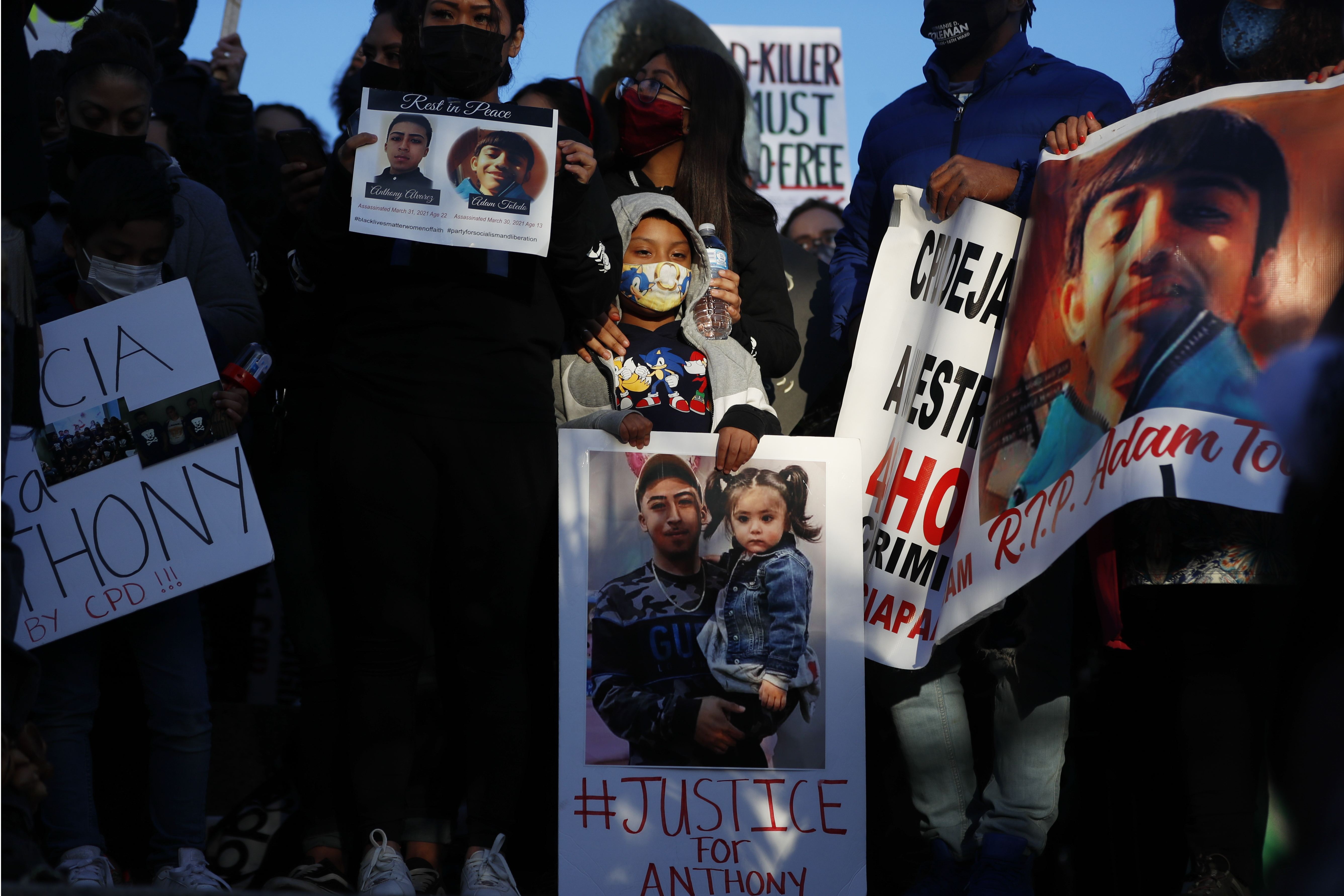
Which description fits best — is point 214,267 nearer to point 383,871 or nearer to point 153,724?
point 153,724

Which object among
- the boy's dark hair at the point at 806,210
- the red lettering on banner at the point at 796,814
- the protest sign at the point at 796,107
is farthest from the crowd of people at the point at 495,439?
the protest sign at the point at 796,107

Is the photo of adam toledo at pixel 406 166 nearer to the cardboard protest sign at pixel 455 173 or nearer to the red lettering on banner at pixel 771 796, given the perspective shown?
the cardboard protest sign at pixel 455 173

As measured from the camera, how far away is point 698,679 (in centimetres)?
362

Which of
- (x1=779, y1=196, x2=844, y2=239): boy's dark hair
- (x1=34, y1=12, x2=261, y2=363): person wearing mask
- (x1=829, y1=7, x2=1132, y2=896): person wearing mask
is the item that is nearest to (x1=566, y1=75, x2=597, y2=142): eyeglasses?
(x1=829, y1=7, x2=1132, y2=896): person wearing mask

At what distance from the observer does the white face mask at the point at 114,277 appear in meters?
3.77

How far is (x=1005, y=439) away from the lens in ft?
12.0

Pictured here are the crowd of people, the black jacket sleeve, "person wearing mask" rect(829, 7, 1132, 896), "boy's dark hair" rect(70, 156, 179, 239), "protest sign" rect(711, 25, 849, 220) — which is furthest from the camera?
"protest sign" rect(711, 25, 849, 220)

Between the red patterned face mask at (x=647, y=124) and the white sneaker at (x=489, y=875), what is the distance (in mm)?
2063

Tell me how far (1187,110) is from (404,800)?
2.62 meters

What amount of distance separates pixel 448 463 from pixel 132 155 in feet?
4.63

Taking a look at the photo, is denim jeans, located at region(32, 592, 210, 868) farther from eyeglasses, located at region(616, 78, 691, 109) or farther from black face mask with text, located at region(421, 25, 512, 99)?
eyeglasses, located at region(616, 78, 691, 109)

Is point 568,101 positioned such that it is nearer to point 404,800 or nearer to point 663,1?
point 404,800

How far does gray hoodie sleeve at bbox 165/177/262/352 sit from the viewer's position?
3936 millimetres

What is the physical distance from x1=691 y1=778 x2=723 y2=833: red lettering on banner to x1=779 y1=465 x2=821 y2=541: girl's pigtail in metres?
0.68
